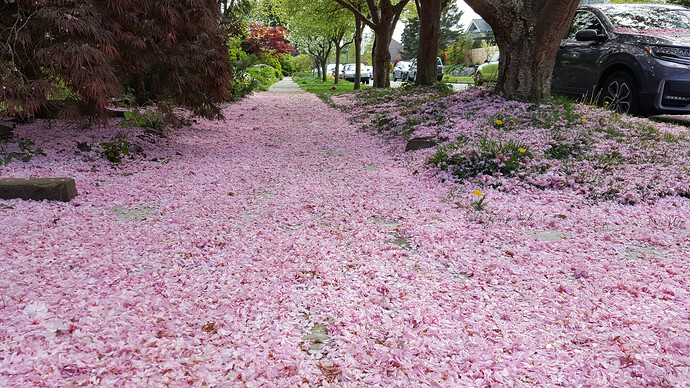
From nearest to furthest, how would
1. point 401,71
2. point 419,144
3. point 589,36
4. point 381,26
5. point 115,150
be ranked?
point 115,150 < point 419,144 < point 589,36 < point 381,26 < point 401,71

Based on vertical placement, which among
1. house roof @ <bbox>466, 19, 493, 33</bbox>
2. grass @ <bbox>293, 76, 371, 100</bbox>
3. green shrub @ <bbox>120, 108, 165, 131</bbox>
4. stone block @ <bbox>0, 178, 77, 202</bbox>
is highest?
house roof @ <bbox>466, 19, 493, 33</bbox>

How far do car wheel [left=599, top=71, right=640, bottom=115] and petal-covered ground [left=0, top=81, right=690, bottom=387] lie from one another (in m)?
3.96

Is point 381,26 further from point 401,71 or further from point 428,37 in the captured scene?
point 401,71

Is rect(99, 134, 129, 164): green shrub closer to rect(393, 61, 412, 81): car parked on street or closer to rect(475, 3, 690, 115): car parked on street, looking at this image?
rect(475, 3, 690, 115): car parked on street

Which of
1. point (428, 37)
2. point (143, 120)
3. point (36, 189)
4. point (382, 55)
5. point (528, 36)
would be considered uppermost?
point (428, 37)

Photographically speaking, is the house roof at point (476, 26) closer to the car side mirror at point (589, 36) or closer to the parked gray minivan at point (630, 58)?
the parked gray minivan at point (630, 58)

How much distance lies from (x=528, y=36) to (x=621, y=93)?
74.9 inches

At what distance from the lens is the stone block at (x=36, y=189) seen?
359 centimetres

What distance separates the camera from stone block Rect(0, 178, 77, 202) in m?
3.59

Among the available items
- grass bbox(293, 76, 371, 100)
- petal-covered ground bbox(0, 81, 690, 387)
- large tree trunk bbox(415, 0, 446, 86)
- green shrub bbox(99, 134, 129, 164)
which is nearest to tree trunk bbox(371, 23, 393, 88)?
grass bbox(293, 76, 371, 100)

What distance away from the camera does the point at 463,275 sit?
2494 mm

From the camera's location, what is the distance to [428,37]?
42.4ft

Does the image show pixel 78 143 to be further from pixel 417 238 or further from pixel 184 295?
pixel 417 238

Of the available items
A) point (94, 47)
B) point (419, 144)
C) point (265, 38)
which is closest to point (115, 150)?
point (94, 47)
